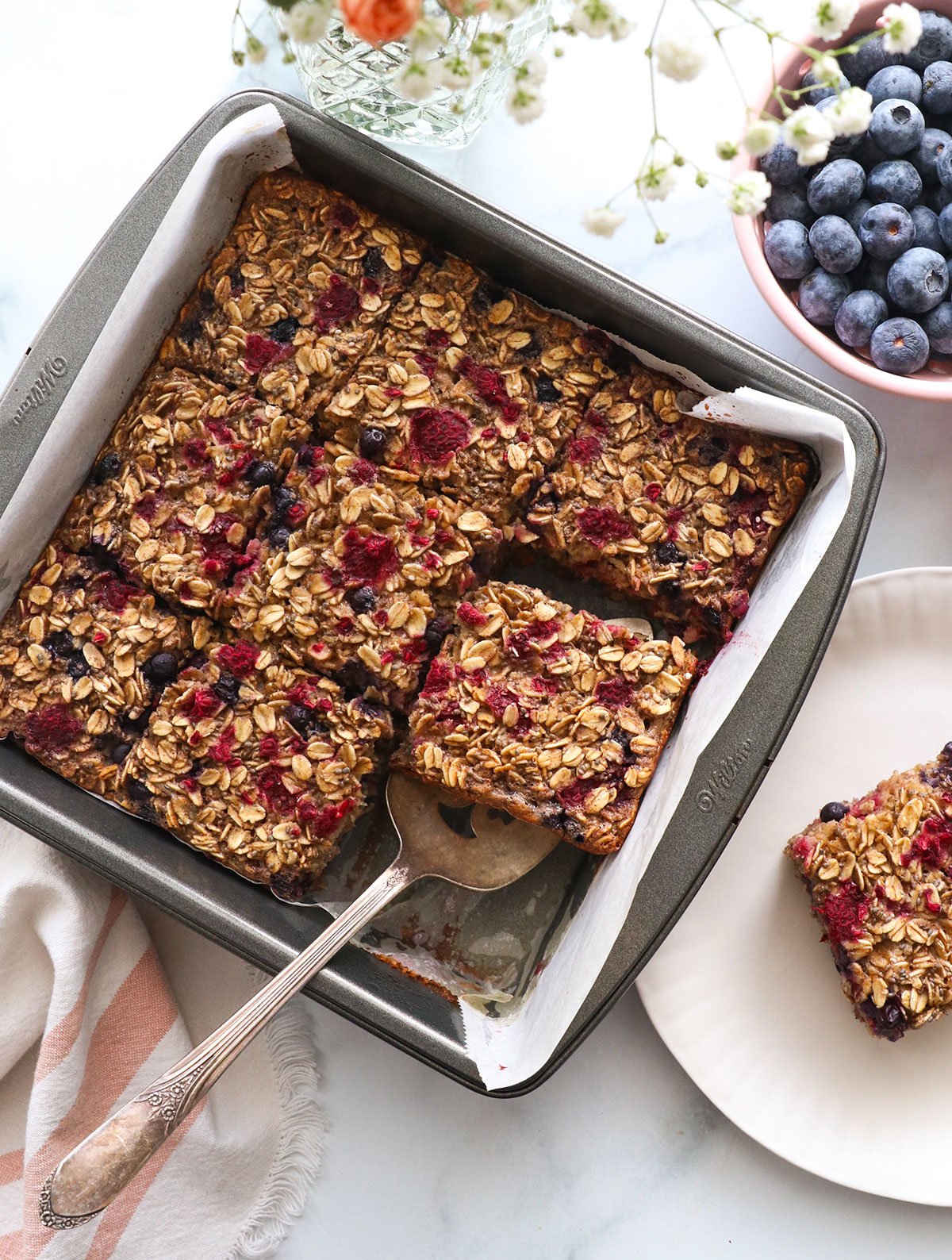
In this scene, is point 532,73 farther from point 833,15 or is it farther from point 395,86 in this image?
point 395,86

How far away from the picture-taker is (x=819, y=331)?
252 cm

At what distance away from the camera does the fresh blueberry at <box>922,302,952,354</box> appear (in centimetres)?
243

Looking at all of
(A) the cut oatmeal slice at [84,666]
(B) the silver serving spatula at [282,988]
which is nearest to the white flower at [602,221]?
(A) the cut oatmeal slice at [84,666]

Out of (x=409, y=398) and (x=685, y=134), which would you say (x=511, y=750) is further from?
(x=685, y=134)

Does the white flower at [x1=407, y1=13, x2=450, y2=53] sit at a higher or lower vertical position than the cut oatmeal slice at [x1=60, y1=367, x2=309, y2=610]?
higher

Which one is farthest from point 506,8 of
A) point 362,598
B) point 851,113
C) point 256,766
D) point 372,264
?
point 256,766

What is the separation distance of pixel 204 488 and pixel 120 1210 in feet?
5.76

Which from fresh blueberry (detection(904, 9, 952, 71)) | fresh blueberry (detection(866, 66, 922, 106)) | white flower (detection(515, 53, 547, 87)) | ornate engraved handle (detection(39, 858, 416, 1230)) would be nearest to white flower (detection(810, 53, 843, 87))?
white flower (detection(515, 53, 547, 87))

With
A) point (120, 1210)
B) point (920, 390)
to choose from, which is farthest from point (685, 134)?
point (120, 1210)

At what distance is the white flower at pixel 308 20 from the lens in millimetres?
1712

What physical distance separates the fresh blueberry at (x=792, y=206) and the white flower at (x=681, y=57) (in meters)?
0.97

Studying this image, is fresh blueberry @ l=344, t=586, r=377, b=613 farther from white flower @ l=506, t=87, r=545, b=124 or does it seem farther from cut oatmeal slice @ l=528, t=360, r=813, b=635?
white flower @ l=506, t=87, r=545, b=124

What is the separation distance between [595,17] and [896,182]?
1058 mm

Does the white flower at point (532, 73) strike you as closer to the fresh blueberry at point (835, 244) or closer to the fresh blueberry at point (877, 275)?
the fresh blueberry at point (835, 244)
